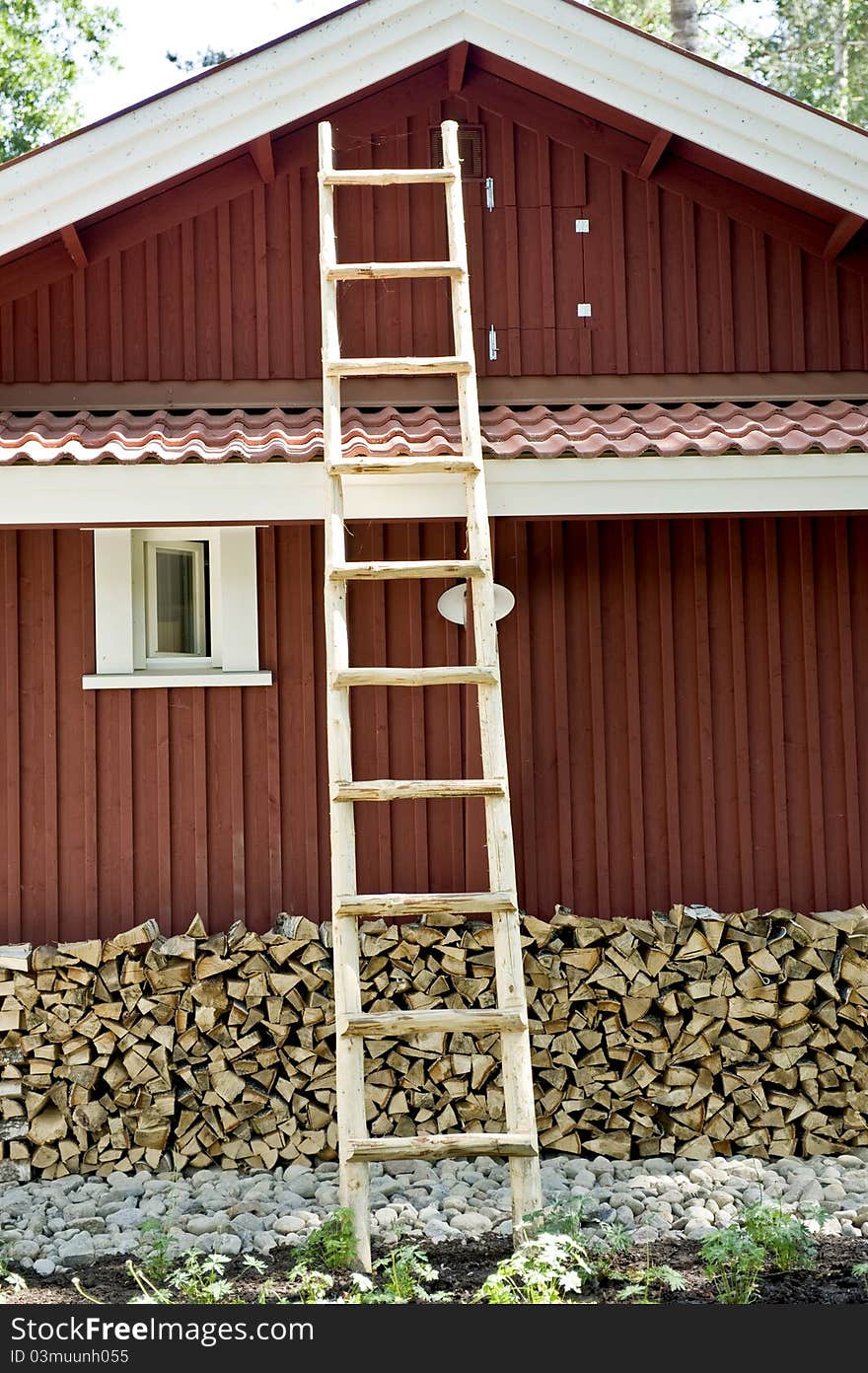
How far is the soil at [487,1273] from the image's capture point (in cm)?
399

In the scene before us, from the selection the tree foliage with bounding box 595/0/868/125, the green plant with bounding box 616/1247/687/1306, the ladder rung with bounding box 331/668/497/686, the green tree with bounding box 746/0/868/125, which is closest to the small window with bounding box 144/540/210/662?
the ladder rung with bounding box 331/668/497/686

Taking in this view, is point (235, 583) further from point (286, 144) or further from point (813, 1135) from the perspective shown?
point (813, 1135)

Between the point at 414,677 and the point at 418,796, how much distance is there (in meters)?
0.45

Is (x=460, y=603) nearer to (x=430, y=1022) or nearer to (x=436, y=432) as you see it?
(x=436, y=432)

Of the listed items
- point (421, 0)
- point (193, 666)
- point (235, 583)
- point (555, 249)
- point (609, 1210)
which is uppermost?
point (421, 0)

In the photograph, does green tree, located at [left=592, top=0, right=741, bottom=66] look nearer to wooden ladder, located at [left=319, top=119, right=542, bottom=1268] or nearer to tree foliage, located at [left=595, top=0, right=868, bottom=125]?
tree foliage, located at [left=595, top=0, right=868, bottom=125]

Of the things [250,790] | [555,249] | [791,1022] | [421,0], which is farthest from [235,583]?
[791,1022]

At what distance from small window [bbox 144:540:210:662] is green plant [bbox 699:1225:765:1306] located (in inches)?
145

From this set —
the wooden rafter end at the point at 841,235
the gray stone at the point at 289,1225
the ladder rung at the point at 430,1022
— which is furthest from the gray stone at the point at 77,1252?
the wooden rafter end at the point at 841,235

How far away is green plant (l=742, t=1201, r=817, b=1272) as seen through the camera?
425 centimetres

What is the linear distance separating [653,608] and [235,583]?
2.10m

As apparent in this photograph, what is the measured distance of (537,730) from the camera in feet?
20.8

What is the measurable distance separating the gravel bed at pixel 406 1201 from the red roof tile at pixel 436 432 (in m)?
3.09

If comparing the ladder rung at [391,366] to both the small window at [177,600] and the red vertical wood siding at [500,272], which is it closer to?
the red vertical wood siding at [500,272]
